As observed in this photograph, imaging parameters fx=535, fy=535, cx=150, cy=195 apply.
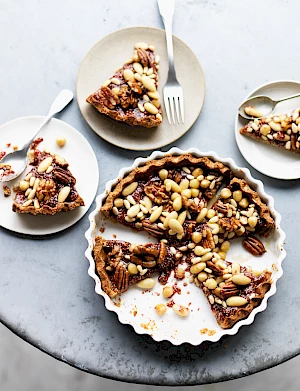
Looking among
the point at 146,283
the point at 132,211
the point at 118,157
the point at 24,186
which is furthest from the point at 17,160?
the point at 146,283

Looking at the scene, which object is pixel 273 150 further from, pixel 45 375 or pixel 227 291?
pixel 45 375

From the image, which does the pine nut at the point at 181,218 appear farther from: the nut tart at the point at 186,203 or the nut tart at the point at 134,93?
the nut tart at the point at 134,93

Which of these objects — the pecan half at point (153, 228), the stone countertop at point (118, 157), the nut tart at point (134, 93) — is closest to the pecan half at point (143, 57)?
the nut tart at point (134, 93)

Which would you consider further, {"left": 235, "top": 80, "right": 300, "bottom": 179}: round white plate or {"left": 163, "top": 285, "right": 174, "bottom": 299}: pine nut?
{"left": 235, "top": 80, "right": 300, "bottom": 179}: round white plate

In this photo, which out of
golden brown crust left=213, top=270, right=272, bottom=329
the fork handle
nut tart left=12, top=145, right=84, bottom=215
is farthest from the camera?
the fork handle

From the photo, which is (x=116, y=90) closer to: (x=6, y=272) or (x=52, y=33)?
(x=52, y=33)

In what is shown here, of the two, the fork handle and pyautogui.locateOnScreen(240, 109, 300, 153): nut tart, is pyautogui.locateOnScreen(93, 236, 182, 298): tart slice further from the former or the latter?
the fork handle

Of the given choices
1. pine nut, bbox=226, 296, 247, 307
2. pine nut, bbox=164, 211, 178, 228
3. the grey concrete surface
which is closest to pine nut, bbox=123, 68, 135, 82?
pine nut, bbox=164, 211, 178, 228
